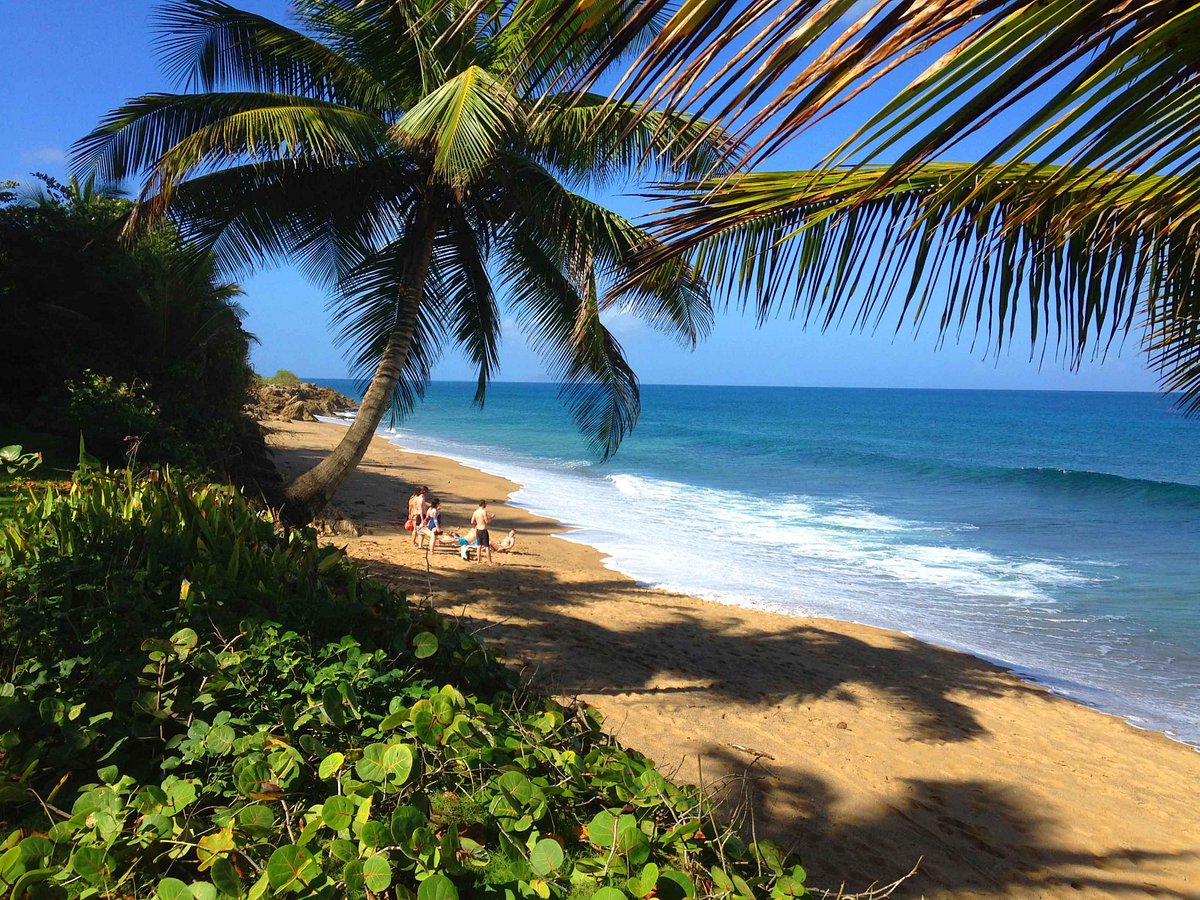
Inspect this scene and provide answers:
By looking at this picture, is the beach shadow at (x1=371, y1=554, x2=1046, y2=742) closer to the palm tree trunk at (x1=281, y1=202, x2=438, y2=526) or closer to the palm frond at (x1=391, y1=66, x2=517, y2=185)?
the palm tree trunk at (x1=281, y1=202, x2=438, y2=526)

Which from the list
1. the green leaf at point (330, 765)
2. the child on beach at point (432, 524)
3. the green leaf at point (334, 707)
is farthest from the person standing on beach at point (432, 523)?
the green leaf at point (330, 765)

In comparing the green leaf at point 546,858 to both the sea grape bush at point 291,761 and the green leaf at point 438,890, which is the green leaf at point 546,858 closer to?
the sea grape bush at point 291,761

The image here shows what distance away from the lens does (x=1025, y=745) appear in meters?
7.16

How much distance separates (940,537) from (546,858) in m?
19.1

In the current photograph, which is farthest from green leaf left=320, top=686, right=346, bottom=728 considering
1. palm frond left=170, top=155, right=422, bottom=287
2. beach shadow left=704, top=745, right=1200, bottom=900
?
palm frond left=170, top=155, right=422, bottom=287

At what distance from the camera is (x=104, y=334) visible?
10617 millimetres

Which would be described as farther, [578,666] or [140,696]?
[578,666]

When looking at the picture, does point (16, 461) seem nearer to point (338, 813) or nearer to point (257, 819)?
point (257, 819)

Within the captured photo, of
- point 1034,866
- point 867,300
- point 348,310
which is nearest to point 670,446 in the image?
point 348,310

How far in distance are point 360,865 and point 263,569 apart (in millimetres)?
1988

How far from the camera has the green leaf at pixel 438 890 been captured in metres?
1.48

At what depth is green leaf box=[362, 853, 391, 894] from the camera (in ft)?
4.95

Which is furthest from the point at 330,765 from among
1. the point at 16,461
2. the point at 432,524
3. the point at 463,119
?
the point at 432,524

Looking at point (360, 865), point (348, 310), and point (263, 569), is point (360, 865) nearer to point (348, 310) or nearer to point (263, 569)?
point (263, 569)
